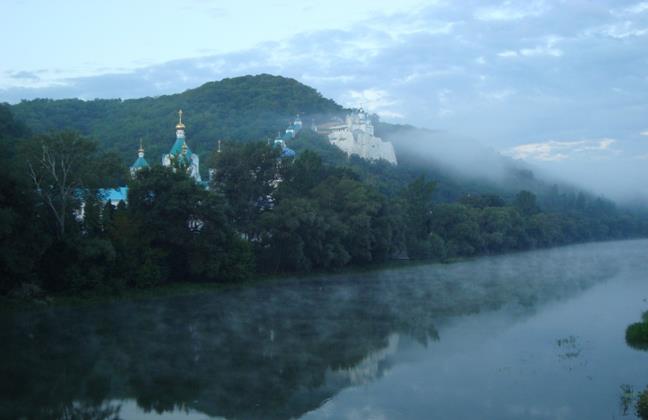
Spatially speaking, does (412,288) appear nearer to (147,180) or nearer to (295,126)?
(147,180)

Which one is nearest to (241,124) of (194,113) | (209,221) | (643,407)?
(194,113)

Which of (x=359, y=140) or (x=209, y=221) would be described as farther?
(x=359, y=140)

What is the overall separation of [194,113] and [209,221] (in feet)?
199

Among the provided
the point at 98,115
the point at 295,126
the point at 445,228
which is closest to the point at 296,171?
the point at 445,228

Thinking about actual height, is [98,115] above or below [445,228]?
above

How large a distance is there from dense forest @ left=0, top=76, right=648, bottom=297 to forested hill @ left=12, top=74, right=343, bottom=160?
624 centimetres

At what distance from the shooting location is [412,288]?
35250 millimetres

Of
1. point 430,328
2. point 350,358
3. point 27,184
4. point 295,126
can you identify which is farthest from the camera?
point 295,126

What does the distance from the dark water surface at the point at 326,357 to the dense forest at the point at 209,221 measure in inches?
89.5

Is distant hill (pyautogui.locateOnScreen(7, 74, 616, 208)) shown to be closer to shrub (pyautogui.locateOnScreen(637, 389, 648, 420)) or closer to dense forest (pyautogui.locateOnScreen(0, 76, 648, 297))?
dense forest (pyautogui.locateOnScreen(0, 76, 648, 297))

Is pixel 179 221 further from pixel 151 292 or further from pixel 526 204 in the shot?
pixel 526 204

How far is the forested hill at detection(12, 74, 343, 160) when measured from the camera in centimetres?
7819

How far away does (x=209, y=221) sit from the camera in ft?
109

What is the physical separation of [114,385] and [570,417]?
9.59 meters
